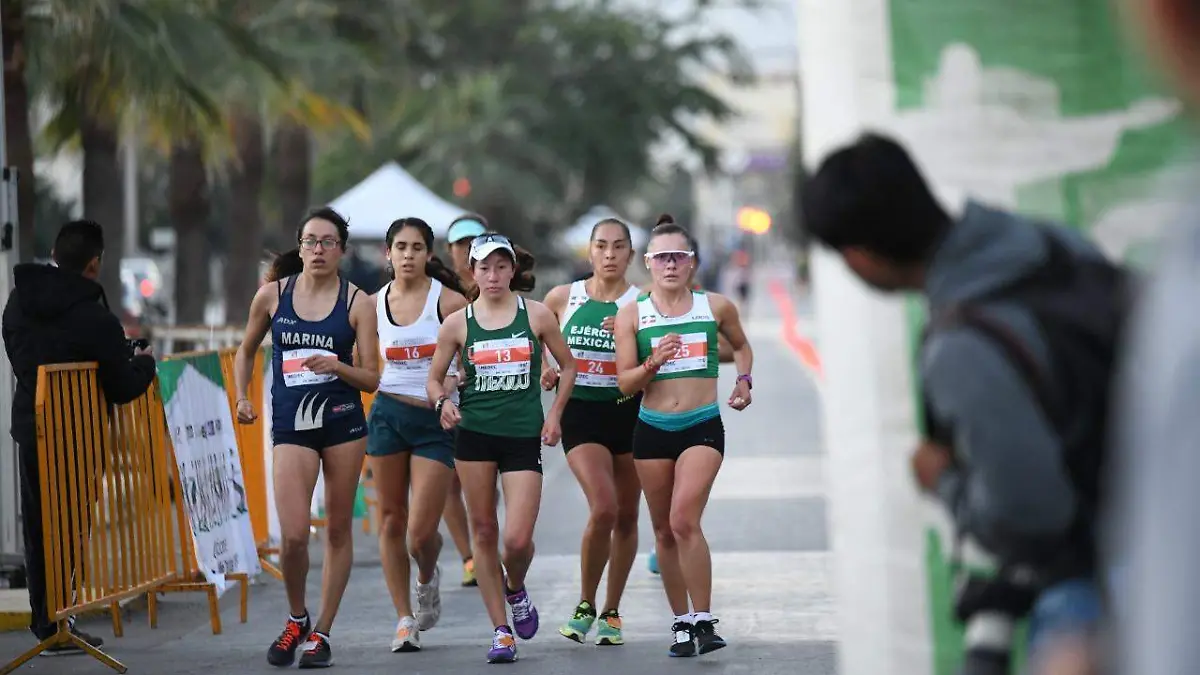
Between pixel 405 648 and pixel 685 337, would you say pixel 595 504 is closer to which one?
pixel 685 337

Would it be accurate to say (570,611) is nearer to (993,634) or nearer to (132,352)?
(132,352)

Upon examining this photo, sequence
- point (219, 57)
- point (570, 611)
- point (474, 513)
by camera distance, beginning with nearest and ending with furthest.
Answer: point (474, 513) → point (570, 611) → point (219, 57)

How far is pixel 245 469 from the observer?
11664 millimetres

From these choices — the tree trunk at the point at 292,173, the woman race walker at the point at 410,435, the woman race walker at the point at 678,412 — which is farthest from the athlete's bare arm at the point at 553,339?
the tree trunk at the point at 292,173

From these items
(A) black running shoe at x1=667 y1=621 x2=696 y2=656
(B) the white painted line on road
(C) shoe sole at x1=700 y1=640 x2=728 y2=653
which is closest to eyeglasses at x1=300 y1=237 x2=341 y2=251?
(A) black running shoe at x1=667 y1=621 x2=696 y2=656

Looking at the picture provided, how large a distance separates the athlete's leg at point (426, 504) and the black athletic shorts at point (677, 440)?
106 centimetres

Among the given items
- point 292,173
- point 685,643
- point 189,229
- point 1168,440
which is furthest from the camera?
point 292,173

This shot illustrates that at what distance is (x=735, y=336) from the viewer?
30.4 ft

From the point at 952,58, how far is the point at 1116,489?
2.44 metres

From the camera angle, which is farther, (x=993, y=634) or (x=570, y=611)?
(x=570, y=611)

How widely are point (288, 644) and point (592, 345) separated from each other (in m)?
2.06

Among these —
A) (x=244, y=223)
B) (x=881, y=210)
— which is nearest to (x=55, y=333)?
(x=881, y=210)

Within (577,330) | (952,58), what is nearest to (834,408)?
(952,58)

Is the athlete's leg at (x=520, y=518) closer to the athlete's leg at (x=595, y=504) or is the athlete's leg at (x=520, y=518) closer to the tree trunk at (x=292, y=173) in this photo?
the athlete's leg at (x=595, y=504)
